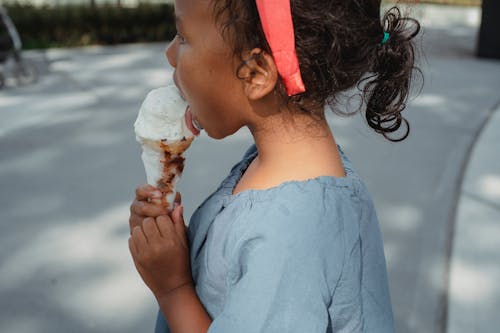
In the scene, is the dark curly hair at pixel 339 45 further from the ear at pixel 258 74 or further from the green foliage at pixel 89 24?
the green foliage at pixel 89 24

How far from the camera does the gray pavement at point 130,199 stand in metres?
2.62

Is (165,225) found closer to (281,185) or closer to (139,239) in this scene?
(139,239)

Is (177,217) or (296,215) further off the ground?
(296,215)

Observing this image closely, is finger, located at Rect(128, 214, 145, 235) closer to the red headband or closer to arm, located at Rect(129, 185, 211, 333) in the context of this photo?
arm, located at Rect(129, 185, 211, 333)

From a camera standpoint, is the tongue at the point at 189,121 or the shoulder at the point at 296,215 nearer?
the shoulder at the point at 296,215

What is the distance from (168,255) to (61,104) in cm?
466

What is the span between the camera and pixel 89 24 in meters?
9.47

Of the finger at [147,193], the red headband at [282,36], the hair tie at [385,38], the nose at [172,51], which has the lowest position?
the finger at [147,193]

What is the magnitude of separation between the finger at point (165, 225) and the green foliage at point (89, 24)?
8083 mm

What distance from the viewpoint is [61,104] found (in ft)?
18.2

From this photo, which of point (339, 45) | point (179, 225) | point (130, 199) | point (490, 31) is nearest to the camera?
point (339, 45)

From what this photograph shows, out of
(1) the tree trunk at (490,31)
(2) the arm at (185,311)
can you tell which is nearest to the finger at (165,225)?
(2) the arm at (185,311)

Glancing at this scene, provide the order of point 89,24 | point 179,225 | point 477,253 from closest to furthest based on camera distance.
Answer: point 179,225, point 477,253, point 89,24

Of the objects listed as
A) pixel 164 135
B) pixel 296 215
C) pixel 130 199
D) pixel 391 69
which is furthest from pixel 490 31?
pixel 296 215
